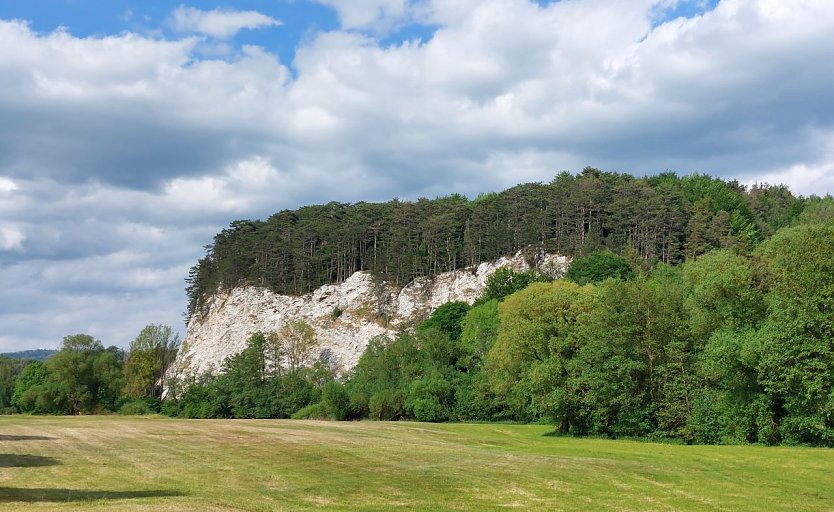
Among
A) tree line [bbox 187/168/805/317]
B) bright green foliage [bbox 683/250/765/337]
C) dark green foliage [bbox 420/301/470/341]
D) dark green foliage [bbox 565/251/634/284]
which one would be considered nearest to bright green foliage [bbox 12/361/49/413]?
tree line [bbox 187/168/805/317]

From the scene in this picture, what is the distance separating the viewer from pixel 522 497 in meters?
24.8

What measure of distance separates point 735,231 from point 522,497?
360ft

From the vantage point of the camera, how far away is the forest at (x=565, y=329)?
4984 cm

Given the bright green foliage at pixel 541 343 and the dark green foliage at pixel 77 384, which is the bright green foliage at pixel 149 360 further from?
the bright green foliage at pixel 541 343

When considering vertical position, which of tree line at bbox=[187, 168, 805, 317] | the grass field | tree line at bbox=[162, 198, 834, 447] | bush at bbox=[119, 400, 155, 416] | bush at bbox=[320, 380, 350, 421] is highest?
tree line at bbox=[187, 168, 805, 317]

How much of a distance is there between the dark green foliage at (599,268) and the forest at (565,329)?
292 millimetres

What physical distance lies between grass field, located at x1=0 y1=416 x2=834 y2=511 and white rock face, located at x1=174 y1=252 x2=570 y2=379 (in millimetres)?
84061

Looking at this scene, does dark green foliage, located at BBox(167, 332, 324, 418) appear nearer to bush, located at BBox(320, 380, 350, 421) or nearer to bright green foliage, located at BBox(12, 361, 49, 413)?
bush, located at BBox(320, 380, 350, 421)

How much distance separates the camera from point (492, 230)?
132 m

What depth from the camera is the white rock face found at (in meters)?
130

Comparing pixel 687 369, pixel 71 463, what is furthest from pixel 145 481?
pixel 687 369

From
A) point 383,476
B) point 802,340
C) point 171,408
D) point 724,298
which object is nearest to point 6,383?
point 171,408

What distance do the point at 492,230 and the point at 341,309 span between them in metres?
32.3

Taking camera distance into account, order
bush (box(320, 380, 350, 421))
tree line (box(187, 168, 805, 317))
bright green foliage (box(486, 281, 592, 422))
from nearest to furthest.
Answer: bright green foliage (box(486, 281, 592, 422)) → bush (box(320, 380, 350, 421)) → tree line (box(187, 168, 805, 317))
